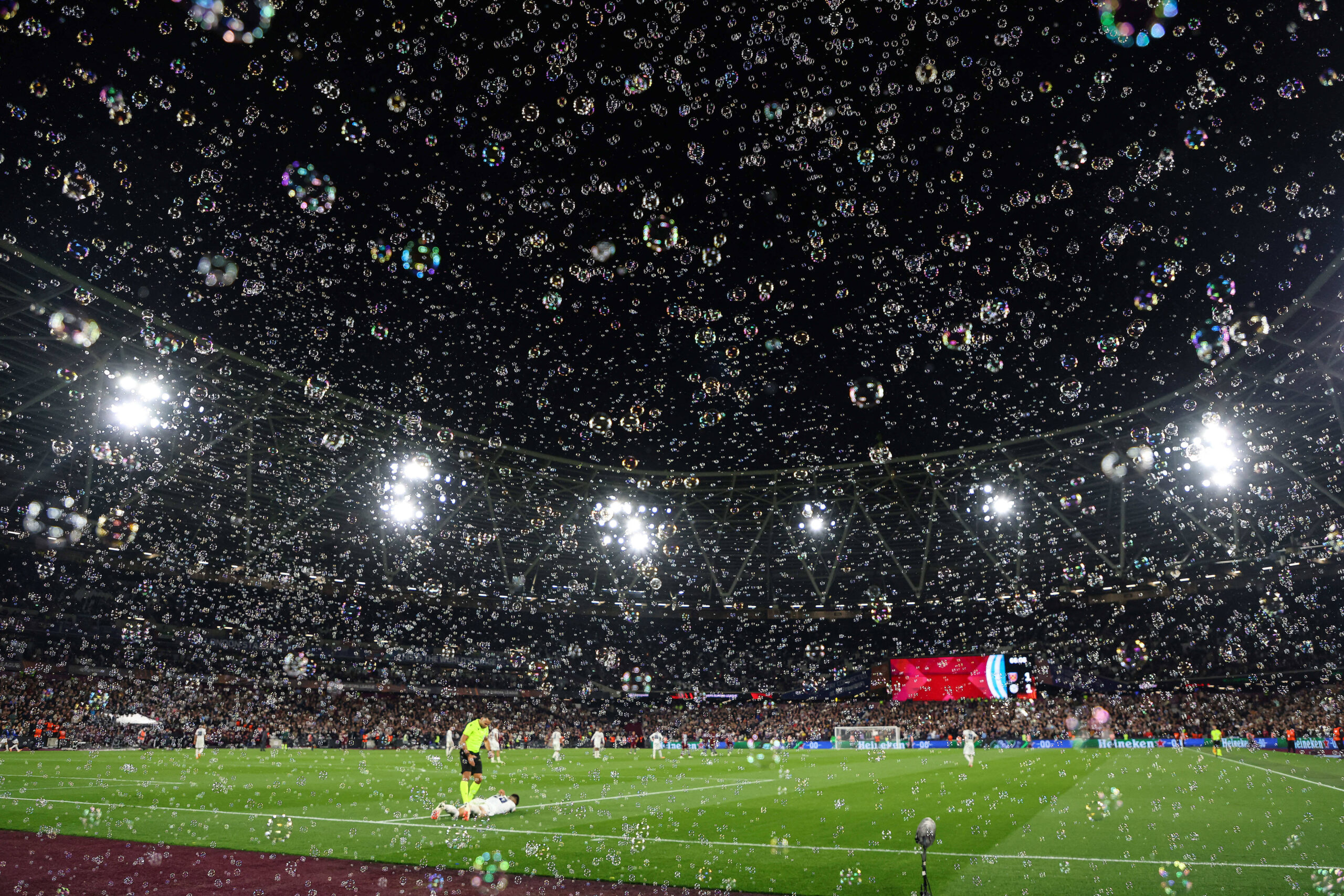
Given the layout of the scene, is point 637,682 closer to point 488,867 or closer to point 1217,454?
point 1217,454

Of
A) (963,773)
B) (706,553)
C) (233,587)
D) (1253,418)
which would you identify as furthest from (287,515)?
(1253,418)

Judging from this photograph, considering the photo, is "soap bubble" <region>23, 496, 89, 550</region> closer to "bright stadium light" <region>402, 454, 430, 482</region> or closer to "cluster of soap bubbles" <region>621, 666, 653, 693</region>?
"bright stadium light" <region>402, 454, 430, 482</region>

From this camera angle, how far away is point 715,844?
10.9m

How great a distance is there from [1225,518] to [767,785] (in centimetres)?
3573

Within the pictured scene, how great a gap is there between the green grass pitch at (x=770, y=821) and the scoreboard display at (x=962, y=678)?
29807 mm

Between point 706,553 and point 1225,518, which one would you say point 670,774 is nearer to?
point 706,553

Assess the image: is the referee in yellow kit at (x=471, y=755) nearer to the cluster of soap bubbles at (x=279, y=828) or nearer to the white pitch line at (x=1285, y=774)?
the cluster of soap bubbles at (x=279, y=828)

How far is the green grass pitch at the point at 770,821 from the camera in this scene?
29.8 ft

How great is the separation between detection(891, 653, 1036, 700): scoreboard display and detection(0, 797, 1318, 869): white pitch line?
161ft

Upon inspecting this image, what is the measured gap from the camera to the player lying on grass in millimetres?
12570

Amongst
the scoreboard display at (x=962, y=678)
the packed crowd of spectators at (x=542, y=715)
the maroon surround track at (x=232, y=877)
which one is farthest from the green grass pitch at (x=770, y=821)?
the scoreboard display at (x=962, y=678)

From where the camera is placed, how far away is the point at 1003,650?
58469mm

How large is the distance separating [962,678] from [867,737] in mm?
8250

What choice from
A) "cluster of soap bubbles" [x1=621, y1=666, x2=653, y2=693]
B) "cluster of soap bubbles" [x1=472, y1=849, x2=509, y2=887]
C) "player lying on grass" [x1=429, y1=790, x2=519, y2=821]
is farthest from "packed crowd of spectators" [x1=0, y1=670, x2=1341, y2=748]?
"cluster of soap bubbles" [x1=472, y1=849, x2=509, y2=887]
